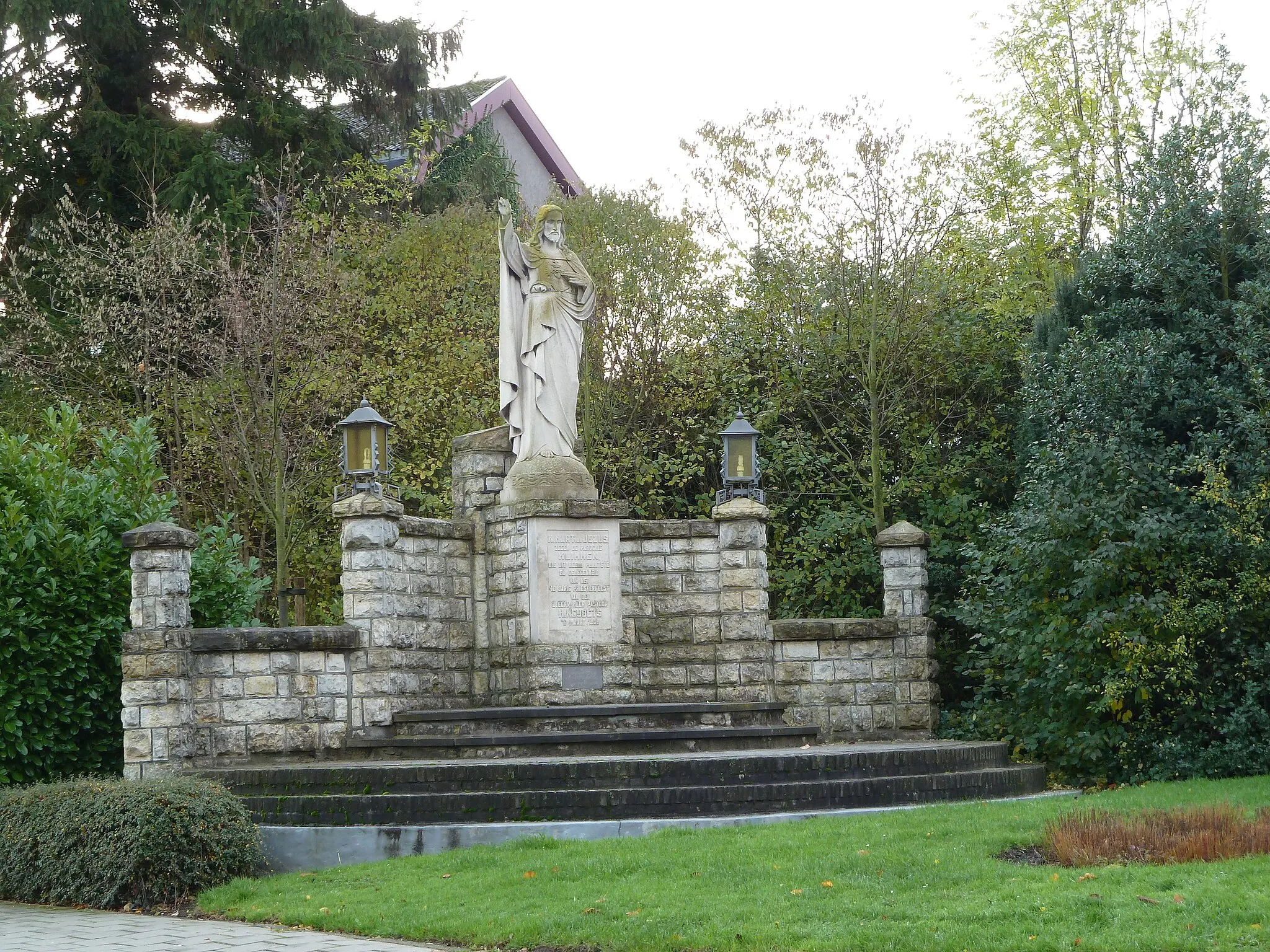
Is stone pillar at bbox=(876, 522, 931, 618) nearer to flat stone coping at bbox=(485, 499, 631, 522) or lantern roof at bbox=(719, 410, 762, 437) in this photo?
lantern roof at bbox=(719, 410, 762, 437)

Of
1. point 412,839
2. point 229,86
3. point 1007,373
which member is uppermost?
point 229,86

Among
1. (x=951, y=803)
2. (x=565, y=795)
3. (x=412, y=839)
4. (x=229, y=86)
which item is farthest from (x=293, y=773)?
(x=229, y=86)

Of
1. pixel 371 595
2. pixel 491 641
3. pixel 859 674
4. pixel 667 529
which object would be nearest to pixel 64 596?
pixel 371 595

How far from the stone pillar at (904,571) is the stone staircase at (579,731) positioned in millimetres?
2316

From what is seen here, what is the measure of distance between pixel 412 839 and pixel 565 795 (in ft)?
3.87

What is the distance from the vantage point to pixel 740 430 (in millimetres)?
15422

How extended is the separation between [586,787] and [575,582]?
352 centimetres

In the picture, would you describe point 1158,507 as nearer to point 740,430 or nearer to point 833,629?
point 833,629

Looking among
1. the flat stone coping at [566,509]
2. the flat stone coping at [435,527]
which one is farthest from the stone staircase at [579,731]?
the flat stone coping at [566,509]

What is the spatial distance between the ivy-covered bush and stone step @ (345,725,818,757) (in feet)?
8.04

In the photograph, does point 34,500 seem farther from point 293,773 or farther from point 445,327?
point 445,327

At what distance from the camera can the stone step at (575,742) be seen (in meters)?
12.7

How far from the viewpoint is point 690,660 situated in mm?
14945

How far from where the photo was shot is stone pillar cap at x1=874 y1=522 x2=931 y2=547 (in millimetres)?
15672
